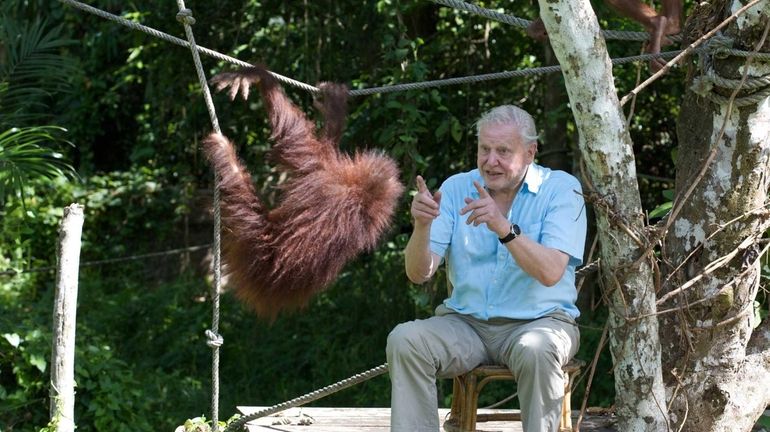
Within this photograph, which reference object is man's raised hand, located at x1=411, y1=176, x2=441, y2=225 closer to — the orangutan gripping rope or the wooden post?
the orangutan gripping rope

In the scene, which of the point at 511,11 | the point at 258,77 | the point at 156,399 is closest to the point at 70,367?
the point at 258,77

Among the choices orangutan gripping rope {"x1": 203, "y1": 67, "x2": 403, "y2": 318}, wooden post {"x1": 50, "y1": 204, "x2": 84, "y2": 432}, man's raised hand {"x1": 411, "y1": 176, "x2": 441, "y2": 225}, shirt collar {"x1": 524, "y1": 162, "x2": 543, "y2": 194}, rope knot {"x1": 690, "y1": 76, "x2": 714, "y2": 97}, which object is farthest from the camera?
orangutan gripping rope {"x1": 203, "y1": 67, "x2": 403, "y2": 318}

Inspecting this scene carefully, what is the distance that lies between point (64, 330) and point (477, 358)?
6.16 ft

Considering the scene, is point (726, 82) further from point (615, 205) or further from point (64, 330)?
point (64, 330)

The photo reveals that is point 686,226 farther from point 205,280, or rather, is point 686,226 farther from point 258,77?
point 205,280

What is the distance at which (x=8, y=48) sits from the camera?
6.19m

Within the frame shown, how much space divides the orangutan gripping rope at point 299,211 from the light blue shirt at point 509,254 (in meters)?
1.05

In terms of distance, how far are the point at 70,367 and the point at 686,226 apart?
2.47 meters

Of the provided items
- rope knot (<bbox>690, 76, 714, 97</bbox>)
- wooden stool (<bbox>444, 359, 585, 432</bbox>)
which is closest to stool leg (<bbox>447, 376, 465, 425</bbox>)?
wooden stool (<bbox>444, 359, 585, 432</bbox>)

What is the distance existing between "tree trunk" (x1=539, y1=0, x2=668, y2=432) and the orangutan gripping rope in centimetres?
146

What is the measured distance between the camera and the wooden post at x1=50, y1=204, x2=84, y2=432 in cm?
405

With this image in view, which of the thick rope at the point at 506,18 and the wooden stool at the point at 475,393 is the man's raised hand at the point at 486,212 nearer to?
the wooden stool at the point at 475,393

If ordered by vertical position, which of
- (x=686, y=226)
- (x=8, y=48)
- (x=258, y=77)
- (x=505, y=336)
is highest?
(x=8, y=48)

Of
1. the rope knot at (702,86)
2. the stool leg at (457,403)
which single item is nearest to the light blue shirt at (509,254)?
the stool leg at (457,403)
